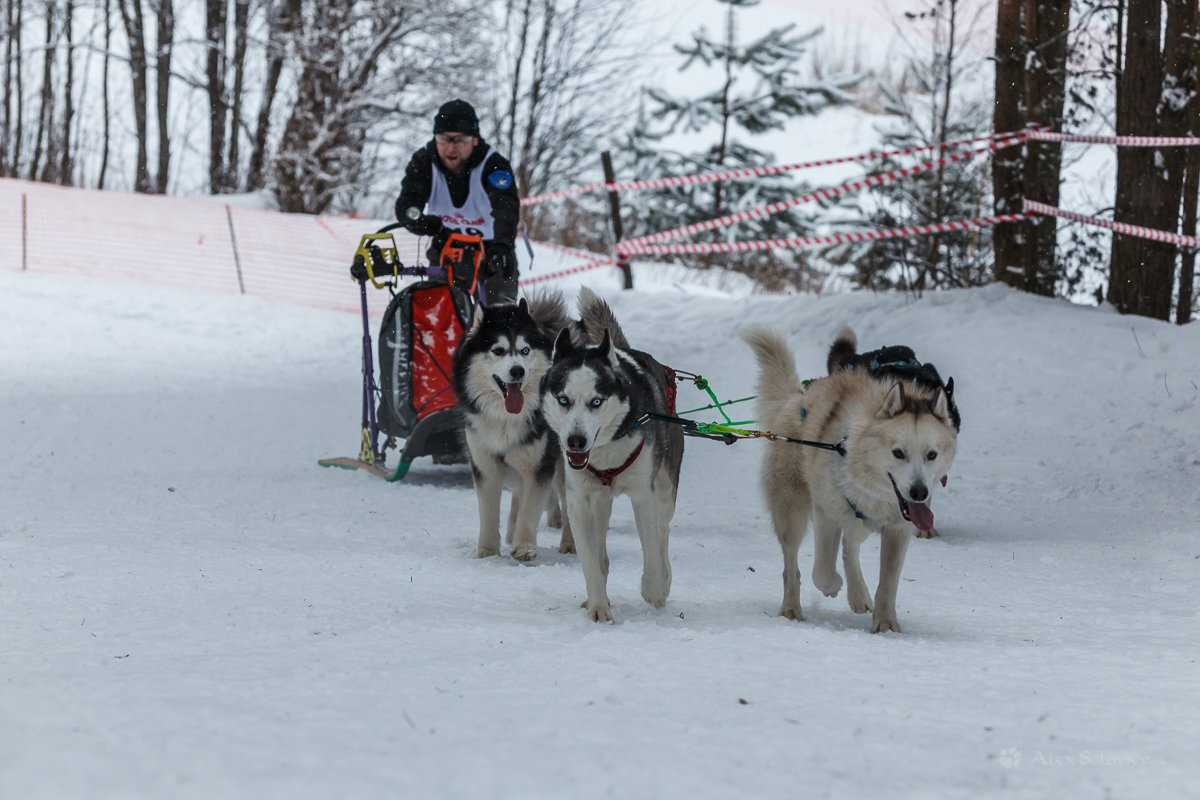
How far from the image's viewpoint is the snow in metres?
2.00

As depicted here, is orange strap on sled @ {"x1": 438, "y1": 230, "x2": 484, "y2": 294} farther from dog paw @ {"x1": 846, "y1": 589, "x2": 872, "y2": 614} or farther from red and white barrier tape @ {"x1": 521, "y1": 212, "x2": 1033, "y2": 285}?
red and white barrier tape @ {"x1": 521, "y1": 212, "x2": 1033, "y2": 285}

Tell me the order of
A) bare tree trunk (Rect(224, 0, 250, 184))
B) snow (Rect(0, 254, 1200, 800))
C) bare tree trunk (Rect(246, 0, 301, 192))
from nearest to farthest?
1. snow (Rect(0, 254, 1200, 800))
2. bare tree trunk (Rect(246, 0, 301, 192))
3. bare tree trunk (Rect(224, 0, 250, 184))

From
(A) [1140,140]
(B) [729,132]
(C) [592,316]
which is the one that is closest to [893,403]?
(C) [592,316]

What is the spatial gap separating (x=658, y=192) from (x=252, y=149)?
7000 millimetres

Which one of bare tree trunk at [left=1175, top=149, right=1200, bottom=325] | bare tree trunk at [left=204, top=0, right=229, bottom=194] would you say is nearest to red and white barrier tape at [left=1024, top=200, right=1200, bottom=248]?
bare tree trunk at [left=1175, top=149, right=1200, bottom=325]

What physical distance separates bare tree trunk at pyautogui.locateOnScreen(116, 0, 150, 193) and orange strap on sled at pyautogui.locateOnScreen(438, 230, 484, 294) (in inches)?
627

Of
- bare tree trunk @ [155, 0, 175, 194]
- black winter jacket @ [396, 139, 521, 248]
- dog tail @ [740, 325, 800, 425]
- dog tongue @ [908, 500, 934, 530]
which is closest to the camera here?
dog tongue @ [908, 500, 934, 530]

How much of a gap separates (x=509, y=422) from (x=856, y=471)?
171cm

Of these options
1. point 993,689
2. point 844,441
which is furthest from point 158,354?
point 993,689

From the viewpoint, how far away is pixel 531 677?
101 inches

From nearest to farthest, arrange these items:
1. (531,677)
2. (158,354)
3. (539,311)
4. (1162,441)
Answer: (531,677) → (539,311) → (1162,441) → (158,354)

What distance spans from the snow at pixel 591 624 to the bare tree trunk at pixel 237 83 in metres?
11.5

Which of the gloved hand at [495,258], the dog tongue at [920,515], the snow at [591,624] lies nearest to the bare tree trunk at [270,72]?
the snow at [591,624]

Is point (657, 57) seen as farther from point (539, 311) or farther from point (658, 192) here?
point (539, 311)
